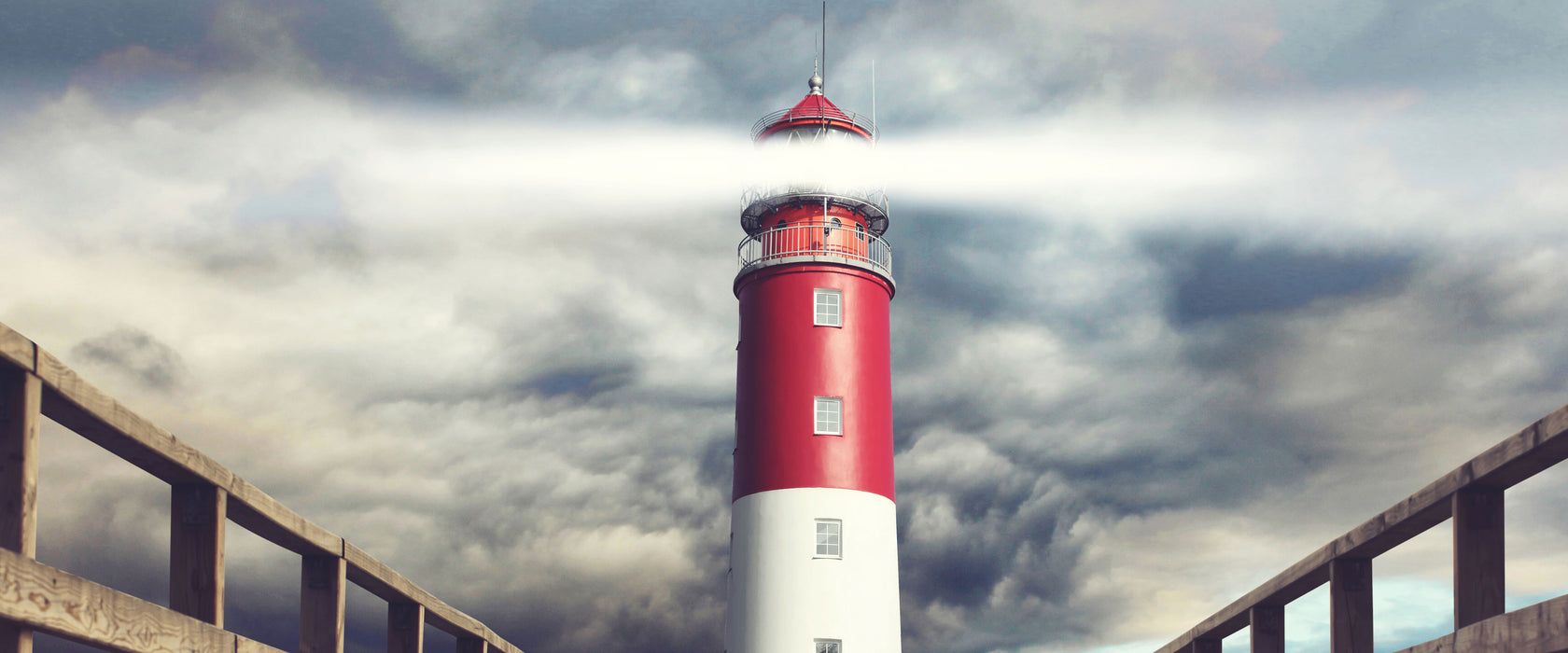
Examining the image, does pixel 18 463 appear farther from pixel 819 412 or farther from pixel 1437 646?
pixel 819 412

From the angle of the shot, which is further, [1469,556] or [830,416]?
[830,416]

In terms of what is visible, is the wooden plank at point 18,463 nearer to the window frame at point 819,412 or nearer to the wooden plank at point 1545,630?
the wooden plank at point 1545,630

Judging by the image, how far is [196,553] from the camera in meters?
5.75

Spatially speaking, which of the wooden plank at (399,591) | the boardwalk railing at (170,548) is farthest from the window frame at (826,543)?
the boardwalk railing at (170,548)

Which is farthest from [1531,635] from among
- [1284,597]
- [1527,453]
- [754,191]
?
[754,191]

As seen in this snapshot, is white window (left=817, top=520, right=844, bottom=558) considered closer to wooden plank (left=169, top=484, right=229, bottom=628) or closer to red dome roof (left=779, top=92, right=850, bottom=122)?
red dome roof (left=779, top=92, right=850, bottom=122)

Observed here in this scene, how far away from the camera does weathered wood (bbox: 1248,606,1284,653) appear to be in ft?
26.9

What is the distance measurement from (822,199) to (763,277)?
2.54 m

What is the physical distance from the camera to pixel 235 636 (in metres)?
5.92

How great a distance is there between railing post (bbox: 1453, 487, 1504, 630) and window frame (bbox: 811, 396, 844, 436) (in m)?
25.2

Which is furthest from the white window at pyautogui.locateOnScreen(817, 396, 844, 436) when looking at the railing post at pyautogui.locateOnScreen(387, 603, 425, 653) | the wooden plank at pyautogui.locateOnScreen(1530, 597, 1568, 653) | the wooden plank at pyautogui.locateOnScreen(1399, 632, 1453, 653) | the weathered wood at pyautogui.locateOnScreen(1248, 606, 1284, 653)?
the wooden plank at pyautogui.locateOnScreen(1530, 597, 1568, 653)

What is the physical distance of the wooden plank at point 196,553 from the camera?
5.74 metres

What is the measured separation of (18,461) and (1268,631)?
6.75 m

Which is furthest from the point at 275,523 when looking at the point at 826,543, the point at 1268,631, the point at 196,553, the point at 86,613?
the point at 826,543
